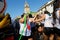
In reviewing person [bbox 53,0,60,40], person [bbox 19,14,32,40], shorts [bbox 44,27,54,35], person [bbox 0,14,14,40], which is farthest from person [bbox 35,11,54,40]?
person [bbox 0,14,14,40]

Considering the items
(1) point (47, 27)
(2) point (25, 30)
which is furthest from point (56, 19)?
(2) point (25, 30)

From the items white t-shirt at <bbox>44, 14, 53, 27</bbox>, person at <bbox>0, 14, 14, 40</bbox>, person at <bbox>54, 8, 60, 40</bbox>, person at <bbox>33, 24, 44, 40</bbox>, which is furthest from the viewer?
person at <bbox>33, 24, 44, 40</bbox>

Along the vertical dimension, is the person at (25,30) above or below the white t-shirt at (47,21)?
below

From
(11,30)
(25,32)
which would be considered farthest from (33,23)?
(11,30)

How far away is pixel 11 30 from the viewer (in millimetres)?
4570

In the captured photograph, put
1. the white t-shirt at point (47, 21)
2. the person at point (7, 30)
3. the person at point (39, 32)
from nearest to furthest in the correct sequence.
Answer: the person at point (7, 30) < the white t-shirt at point (47, 21) < the person at point (39, 32)

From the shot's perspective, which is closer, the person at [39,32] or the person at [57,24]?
the person at [57,24]

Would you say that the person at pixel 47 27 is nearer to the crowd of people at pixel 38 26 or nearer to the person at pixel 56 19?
the crowd of people at pixel 38 26

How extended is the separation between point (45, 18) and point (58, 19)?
0.31 meters

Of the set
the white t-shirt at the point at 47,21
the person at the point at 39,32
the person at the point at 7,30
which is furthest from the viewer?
the person at the point at 39,32

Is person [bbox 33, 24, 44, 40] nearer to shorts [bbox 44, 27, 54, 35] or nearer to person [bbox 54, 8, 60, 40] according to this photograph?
shorts [bbox 44, 27, 54, 35]

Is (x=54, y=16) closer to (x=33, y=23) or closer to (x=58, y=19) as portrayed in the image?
(x=58, y=19)

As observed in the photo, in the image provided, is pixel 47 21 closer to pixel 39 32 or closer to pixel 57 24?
pixel 57 24

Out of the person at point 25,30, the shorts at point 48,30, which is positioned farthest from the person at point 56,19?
the person at point 25,30
